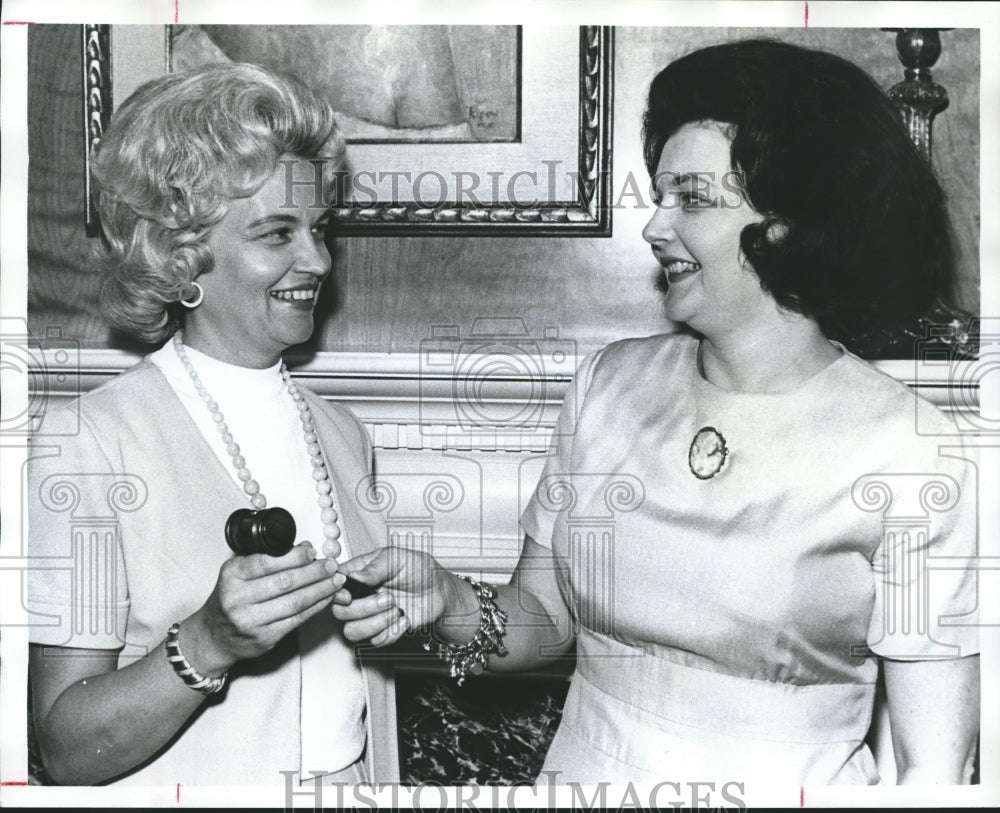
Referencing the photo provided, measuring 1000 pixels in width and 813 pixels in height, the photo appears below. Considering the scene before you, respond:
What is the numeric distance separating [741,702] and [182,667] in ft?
2.62

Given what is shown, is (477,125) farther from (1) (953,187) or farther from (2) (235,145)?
(1) (953,187)

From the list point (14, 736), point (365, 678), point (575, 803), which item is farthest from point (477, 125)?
point (14, 736)

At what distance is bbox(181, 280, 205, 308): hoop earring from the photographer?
1.66 m

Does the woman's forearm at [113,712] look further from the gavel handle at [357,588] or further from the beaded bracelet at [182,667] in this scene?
the gavel handle at [357,588]

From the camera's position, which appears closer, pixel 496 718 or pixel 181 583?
pixel 181 583

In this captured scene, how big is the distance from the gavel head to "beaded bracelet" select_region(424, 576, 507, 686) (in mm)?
297

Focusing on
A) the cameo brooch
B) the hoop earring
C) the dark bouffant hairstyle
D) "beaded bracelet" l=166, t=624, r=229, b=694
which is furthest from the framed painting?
"beaded bracelet" l=166, t=624, r=229, b=694

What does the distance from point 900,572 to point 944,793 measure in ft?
1.15

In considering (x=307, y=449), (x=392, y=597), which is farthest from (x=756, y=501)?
(x=307, y=449)

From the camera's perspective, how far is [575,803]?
1.75m

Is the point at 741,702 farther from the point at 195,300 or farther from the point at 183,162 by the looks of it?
the point at 183,162

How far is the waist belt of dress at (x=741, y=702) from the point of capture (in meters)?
1.65

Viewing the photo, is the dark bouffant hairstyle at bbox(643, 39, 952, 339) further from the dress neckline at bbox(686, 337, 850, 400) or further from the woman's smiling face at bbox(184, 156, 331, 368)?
the woman's smiling face at bbox(184, 156, 331, 368)

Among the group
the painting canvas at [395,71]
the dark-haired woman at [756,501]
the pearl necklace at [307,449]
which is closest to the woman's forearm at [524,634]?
the dark-haired woman at [756,501]
